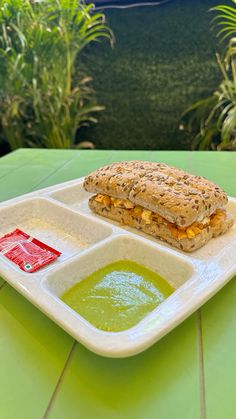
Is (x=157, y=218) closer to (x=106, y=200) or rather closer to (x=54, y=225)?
(x=106, y=200)

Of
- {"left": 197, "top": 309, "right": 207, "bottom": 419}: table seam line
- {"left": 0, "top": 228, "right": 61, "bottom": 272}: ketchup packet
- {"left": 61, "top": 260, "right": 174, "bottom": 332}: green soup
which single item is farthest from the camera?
{"left": 0, "top": 228, "right": 61, "bottom": 272}: ketchup packet

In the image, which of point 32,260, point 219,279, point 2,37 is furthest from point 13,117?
point 219,279

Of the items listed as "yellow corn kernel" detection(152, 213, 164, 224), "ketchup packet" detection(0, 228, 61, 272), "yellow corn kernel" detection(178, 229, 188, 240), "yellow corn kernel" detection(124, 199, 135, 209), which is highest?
"yellow corn kernel" detection(124, 199, 135, 209)

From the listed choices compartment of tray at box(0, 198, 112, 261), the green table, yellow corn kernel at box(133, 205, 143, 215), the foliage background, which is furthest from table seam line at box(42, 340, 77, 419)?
the foliage background

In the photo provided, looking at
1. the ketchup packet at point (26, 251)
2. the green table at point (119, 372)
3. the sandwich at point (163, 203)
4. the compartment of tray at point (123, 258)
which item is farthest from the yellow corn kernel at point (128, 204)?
the green table at point (119, 372)

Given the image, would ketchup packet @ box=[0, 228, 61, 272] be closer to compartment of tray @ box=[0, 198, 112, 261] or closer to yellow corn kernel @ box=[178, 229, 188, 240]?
compartment of tray @ box=[0, 198, 112, 261]
